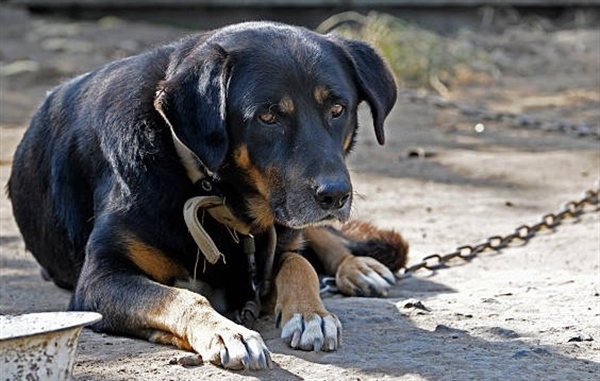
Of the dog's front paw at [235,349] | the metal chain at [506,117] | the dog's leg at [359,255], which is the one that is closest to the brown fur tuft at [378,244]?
the dog's leg at [359,255]

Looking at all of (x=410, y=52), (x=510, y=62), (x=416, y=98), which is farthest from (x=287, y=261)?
(x=510, y=62)

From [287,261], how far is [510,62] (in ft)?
27.8

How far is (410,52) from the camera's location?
11.3 meters

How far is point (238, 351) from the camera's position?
12.8 ft

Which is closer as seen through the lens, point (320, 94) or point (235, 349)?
point (235, 349)

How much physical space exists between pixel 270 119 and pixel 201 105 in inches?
9.6

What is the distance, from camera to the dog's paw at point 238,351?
3883 millimetres

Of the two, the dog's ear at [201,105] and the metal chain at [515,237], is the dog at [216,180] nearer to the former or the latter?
the dog's ear at [201,105]

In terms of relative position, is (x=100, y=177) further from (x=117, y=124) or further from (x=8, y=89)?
(x=8, y=89)

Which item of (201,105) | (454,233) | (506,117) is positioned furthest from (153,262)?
(506,117)

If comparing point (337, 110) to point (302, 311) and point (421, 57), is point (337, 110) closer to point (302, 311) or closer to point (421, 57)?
point (302, 311)

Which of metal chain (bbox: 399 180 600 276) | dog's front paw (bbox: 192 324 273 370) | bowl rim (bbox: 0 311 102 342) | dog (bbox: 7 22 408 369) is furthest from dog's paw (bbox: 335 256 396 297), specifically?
bowl rim (bbox: 0 311 102 342)

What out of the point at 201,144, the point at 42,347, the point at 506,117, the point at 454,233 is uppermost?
the point at 201,144

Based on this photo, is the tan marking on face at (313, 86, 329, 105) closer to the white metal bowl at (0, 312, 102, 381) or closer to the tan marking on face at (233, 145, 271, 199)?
the tan marking on face at (233, 145, 271, 199)
